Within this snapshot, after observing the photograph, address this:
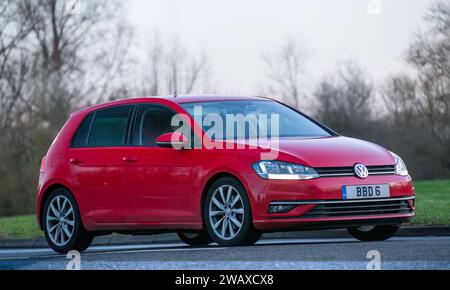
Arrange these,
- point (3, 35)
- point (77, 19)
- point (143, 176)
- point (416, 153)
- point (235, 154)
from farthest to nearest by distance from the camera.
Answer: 1. point (77, 19)
2. point (416, 153)
3. point (3, 35)
4. point (143, 176)
5. point (235, 154)

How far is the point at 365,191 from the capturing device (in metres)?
10.8

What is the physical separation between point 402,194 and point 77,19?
4932 centimetres

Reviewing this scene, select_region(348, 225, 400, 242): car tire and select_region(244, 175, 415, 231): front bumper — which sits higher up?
select_region(244, 175, 415, 231): front bumper

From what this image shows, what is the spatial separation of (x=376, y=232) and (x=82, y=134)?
3.78m

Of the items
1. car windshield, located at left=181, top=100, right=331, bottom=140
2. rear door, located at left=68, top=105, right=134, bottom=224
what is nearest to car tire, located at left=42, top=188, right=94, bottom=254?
rear door, located at left=68, top=105, right=134, bottom=224

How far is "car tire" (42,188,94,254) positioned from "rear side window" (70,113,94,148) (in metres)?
0.60

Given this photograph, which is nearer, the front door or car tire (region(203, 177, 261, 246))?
car tire (region(203, 177, 261, 246))

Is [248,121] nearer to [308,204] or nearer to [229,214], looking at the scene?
[229,214]

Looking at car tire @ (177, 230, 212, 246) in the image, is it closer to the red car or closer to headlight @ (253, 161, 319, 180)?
the red car

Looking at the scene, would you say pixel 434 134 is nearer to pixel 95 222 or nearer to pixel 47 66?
pixel 47 66

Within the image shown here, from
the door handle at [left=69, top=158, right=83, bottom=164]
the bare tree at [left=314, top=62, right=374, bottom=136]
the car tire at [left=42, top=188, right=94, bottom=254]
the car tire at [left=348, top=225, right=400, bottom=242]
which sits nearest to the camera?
the car tire at [left=348, top=225, right=400, bottom=242]

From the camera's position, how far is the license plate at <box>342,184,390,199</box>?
1066cm
